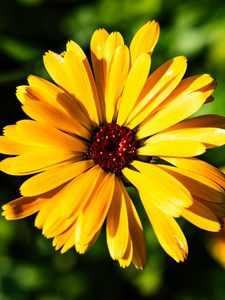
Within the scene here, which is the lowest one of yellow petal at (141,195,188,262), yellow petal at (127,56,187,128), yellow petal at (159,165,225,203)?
yellow petal at (141,195,188,262)

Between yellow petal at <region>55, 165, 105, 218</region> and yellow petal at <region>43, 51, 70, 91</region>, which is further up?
yellow petal at <region>43, 51, 70, 91</region>

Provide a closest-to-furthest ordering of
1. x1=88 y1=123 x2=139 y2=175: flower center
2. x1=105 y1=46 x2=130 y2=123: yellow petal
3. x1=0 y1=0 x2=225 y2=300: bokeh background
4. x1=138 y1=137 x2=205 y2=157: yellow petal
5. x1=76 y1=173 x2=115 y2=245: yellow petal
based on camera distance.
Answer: x1=76 y1=173 x2=115 y2=245: yellow petal
x1=138 y1=137 x2=205 y2=157: yellow petal
x1=105 y1=46 x2=130 y2=123: yellow petal
x1=88 y1=123 x2=139 y2=175: flower center
x1=0 y1=0 x2=225 y2=300: bokeh background

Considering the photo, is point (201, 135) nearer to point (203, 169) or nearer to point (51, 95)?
point (203, 169)

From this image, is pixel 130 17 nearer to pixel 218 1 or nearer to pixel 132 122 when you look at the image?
pixel 218 1

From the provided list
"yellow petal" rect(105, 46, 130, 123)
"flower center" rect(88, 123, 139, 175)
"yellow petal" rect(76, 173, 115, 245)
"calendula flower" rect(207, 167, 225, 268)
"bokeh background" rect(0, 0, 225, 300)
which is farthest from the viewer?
"bokeh background" rect(0, 0, 225, 300)

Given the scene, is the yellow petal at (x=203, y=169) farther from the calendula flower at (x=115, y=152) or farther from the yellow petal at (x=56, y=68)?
the yellow petal at (x=56, y=68)

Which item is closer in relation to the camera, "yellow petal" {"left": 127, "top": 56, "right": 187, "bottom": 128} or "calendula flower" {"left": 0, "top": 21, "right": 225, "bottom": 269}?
"calendula flower" {"left": 0, "top": 21, "right": 225, "bottom": 269}

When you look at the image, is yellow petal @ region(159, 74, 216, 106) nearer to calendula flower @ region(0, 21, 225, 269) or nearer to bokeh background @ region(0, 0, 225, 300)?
calendula flower @ region(0, 21, 225, 269)

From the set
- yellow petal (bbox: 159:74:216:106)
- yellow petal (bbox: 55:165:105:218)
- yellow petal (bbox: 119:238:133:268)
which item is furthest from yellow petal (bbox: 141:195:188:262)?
yellow petal (bbox: 159:74:216:106)
